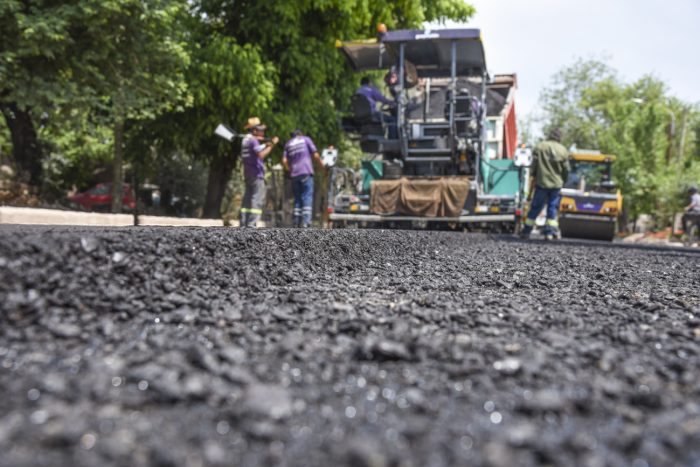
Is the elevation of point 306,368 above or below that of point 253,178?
below

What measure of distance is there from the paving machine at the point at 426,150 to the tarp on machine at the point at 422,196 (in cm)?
2

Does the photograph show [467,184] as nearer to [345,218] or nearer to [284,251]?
[345,218]

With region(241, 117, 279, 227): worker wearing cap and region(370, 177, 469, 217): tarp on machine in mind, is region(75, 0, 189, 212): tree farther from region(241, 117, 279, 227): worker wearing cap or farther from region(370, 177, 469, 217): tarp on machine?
region(370, 177, 469, 217): tarp on machine

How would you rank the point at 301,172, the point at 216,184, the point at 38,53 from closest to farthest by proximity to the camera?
the point at 301,172 < the point at 38,53 < the point at 216,184

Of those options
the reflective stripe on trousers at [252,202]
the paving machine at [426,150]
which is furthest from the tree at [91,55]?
the reflective stripe on trousers at [252,202]

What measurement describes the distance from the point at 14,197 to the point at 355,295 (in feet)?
40.5

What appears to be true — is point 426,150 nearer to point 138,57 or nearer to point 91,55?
point 138,57

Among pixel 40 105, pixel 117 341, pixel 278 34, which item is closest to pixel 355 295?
pixel 117 341

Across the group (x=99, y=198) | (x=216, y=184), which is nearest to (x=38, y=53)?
(x=216, y=184)

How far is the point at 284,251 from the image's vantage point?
13.9 feet

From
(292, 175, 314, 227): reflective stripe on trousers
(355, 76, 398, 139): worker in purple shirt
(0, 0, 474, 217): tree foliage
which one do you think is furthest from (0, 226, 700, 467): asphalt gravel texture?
(0, 0, 474, 217): tree foliage

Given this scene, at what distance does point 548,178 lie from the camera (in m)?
9.81

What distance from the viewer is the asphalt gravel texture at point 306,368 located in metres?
1.41

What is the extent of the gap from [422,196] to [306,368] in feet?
26.5
